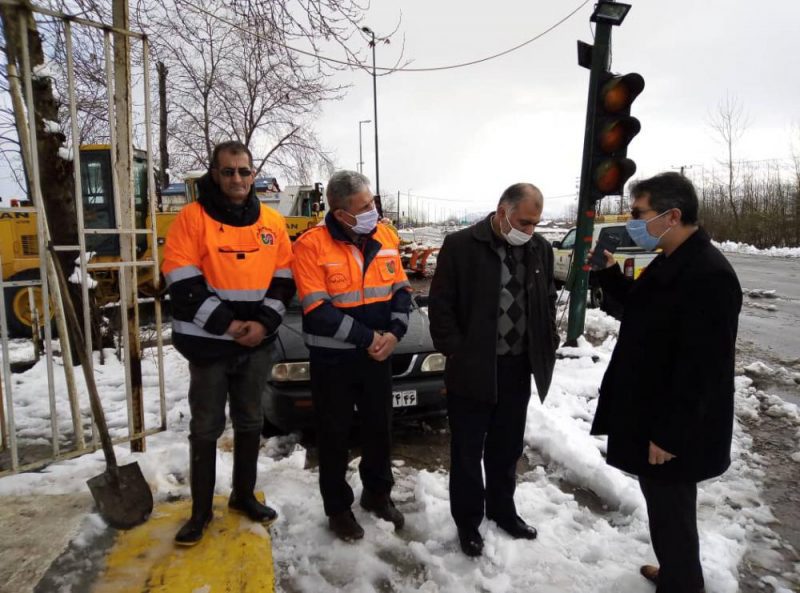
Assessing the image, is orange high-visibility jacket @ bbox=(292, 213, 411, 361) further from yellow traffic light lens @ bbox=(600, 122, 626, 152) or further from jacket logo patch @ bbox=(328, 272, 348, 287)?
yellow traffic light lens @ bbox=(600, 122, 626, 152)

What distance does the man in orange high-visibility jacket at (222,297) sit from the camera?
95.4 inches

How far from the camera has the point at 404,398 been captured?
12.7 ft

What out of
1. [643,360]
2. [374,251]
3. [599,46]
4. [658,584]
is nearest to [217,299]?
[374,251]

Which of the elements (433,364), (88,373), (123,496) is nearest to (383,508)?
(433,364)

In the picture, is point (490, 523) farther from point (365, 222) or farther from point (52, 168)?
point (52, 168)

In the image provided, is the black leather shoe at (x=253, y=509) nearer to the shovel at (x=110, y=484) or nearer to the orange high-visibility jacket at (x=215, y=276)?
the shovel at (x=110, y=484)

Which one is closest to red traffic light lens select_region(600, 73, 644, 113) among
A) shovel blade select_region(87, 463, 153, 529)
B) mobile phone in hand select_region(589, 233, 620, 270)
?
mobile phone in hand select_region(589, 233, 620, 270)

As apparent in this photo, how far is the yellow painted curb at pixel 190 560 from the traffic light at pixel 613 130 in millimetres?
4275

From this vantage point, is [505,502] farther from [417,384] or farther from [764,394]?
[764,394]

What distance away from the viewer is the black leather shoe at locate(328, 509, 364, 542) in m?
2.80

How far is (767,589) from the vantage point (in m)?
2.54

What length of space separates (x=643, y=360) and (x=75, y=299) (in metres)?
5.09

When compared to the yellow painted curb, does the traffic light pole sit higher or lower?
higher

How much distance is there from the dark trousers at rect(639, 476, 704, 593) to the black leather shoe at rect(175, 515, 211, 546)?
2169mm
